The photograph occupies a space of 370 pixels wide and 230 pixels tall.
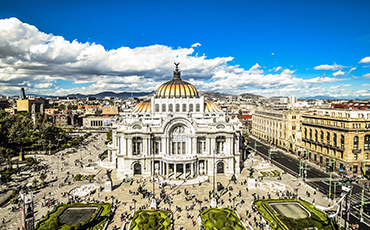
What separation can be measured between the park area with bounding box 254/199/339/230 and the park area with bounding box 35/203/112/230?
97.0 ft

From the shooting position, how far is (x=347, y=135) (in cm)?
6569

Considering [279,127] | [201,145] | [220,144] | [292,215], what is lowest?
[292,215]

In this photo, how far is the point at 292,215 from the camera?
Answer: 4366 cm

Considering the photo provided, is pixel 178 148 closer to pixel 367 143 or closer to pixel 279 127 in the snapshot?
pixel 367 143

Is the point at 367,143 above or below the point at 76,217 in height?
above

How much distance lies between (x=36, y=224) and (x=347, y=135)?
7594 centimetres

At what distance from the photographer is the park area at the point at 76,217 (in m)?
38.5

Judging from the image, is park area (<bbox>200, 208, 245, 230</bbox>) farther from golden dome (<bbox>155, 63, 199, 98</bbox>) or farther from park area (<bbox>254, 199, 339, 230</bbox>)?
golden dome (<bbox>155, 63, 199, 98</bbox>)

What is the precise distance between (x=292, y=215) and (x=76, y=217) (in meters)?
39.6

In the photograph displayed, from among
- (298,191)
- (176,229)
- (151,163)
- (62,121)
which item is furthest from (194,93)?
(62,121)

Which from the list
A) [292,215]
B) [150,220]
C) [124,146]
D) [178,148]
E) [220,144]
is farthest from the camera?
[220,144]

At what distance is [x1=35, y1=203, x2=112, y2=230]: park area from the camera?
126 feet

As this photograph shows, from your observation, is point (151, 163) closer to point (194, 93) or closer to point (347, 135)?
point (194, 93)

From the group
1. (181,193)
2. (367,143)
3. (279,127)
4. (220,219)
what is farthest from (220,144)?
(279,127)
